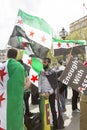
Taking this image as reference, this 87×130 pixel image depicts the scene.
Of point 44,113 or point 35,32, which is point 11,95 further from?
point 35,32

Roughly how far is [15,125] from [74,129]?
134 inches

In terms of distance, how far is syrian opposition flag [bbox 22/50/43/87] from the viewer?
7.96 m

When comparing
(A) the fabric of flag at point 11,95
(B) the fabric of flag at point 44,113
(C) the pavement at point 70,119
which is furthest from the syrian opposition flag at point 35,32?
(A) the fabric of flag at point 11,95

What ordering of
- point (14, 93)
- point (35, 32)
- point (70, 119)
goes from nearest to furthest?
point (14, 93) → point (35, 32) → point (70, 119)

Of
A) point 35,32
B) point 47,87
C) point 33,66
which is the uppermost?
point 35,32

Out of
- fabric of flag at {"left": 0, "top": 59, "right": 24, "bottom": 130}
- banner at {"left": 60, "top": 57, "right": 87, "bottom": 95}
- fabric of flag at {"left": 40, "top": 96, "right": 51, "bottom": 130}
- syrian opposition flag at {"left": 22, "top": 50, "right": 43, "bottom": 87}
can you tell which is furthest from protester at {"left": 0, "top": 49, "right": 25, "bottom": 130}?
fabric of flag at {"left": 40, "top": 96, "right": 51, "bottom": 130}

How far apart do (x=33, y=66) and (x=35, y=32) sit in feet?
4.42

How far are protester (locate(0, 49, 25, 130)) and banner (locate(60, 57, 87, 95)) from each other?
1489 mm

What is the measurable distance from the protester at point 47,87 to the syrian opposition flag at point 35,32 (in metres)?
0.34

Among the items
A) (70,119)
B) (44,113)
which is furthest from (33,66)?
(70,119)

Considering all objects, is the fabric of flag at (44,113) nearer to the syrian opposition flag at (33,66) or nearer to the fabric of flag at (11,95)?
the syrian opposition flag at (33,66)

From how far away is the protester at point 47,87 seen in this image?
26.8 ft

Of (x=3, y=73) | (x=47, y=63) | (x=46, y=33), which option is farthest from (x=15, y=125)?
(x=46, y=33)

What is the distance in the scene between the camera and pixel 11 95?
595 cm
